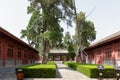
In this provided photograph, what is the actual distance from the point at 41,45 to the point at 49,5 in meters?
6.44

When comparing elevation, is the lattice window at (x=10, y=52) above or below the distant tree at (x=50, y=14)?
below

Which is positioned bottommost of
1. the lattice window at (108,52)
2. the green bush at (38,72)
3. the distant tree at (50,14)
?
the green bush at (38,72)

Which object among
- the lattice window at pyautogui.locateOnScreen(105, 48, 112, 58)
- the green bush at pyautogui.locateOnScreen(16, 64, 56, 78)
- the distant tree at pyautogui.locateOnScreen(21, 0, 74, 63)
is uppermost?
the distant tree at pyautogui.locateOnScreen(21, 0, 74, 63)

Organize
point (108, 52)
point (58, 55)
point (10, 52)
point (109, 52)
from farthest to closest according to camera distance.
Answer: 1. point (58, 55)
2. point (108, 52)
3. point (109, 52)
4. point (10, 52)

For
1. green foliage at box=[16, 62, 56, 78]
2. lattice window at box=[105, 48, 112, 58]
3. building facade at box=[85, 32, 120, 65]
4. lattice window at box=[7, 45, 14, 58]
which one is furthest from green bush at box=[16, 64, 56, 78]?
lattice window at box=[105, 48, 112, 58]

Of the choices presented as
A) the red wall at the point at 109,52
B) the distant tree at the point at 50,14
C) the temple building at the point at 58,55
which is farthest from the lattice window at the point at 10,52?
the temple building at the point at 58,55

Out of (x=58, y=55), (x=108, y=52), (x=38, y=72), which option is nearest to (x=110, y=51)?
(x=108, y=52)

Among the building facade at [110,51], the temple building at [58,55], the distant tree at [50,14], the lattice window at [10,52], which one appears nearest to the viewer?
the building facade at [110,51]

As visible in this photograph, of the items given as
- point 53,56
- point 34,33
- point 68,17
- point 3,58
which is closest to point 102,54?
point 68,17

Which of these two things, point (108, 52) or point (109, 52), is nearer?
point (109, 52)

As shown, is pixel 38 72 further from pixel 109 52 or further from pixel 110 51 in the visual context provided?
pixel 109 52

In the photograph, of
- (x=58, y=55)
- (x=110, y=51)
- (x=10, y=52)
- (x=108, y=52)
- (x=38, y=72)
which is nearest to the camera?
(x=38, y=72)

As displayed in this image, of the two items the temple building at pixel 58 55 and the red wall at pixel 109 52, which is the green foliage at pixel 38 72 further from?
the temple building at pixel 58 55

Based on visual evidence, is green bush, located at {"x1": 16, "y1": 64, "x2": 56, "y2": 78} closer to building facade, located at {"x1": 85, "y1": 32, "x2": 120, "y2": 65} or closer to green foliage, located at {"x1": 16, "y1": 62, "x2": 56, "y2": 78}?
green foliage, located at {"x1": 16, "y1": 62, "x2": 56, "y2": 78}
